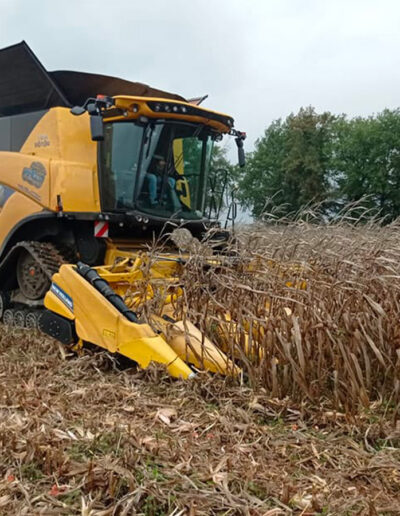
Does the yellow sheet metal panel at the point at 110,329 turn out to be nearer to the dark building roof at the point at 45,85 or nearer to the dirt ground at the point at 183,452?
the dirt ground at the point at 183,452

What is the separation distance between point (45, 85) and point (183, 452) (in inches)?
167

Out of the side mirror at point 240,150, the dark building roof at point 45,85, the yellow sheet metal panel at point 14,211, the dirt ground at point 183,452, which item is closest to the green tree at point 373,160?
the side mirror at point 240,150

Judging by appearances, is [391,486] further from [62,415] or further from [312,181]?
[312,181]

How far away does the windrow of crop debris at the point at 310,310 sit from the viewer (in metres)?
2.72

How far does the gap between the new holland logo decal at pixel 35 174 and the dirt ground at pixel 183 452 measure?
2357mm

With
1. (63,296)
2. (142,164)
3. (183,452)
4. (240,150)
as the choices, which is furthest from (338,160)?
(183,452)

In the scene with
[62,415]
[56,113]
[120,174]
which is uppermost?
[56,113]

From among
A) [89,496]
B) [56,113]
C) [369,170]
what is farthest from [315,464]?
[369,170]

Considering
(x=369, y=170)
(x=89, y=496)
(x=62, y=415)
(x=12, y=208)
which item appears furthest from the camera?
(x=369, y=170)

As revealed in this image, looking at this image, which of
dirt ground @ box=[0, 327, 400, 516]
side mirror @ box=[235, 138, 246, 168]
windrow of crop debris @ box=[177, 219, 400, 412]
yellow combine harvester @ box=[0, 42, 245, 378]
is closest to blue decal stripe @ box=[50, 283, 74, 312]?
yellow combine harvester @ box=[0, 42, 245, 378]

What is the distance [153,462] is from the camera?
2.07m

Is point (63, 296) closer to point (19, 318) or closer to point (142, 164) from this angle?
point (19, 318)

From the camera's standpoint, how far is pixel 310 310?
291 cm

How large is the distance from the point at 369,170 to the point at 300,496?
28395 millimetres
